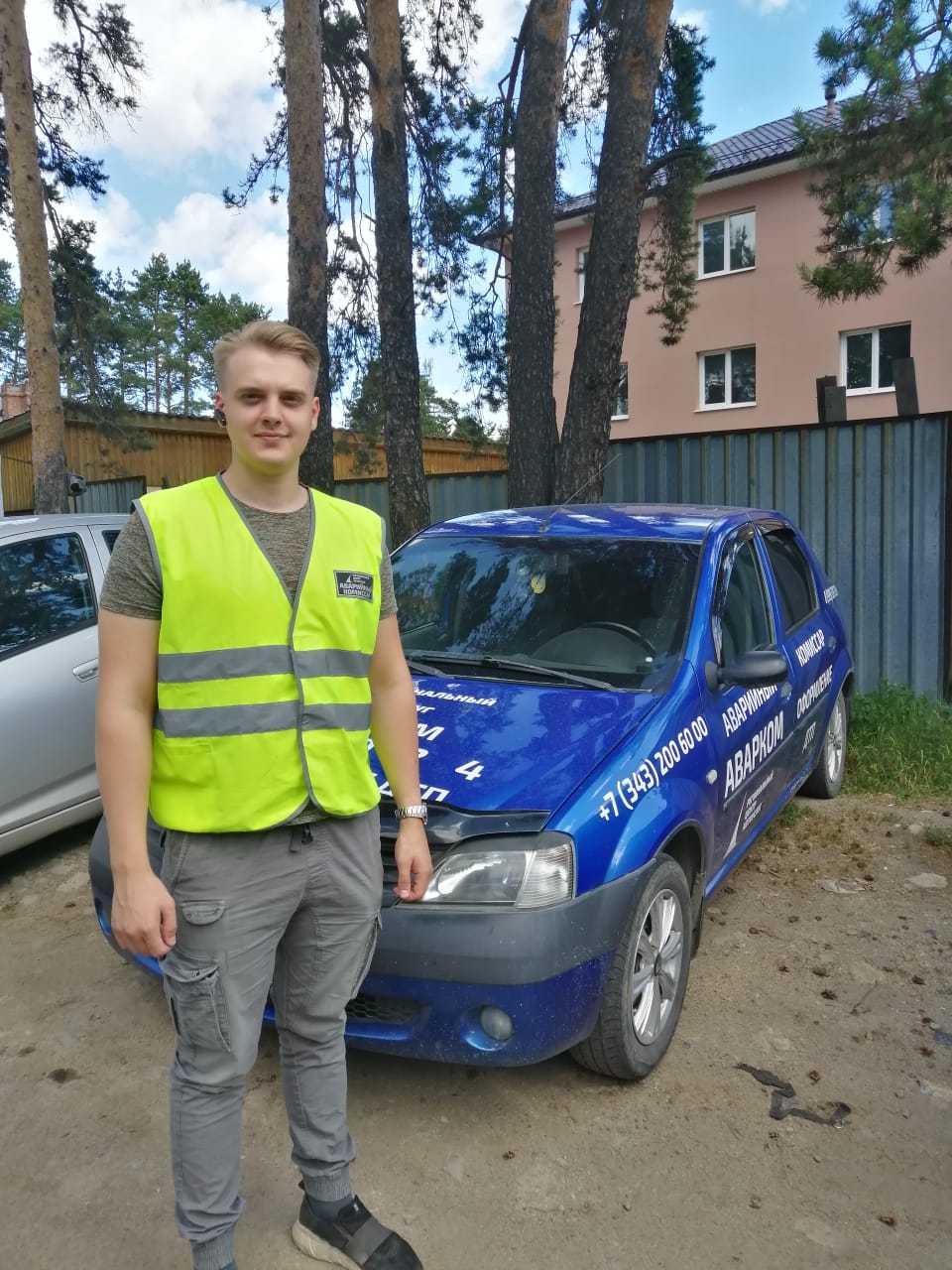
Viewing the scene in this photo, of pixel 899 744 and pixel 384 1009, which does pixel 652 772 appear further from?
pixel 899 744

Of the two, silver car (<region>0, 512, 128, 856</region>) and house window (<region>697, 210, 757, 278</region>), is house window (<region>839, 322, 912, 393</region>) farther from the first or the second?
silver car (<region>0, 512, 128, 856</region>)

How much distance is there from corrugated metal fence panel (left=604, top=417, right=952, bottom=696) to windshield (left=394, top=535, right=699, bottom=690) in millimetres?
3764

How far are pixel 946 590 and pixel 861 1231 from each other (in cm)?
533

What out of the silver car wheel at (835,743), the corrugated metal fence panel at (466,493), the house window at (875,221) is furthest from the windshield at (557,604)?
the corrugated metal fence panel at (466,493)

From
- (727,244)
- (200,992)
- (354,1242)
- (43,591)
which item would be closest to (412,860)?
(200,992)

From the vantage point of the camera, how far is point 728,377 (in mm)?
21812

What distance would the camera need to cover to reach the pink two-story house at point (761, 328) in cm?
1877

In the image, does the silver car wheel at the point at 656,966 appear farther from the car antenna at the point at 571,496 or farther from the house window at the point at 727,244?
the house window at the point at 727,244

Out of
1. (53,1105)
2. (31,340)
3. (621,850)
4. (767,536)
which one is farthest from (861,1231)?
(31,340)

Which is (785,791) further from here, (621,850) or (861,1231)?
(861,1231)

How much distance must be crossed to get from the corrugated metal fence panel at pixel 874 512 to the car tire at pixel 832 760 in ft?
5.43

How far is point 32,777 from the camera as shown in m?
4.63

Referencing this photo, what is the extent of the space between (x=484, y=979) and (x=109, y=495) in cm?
1475

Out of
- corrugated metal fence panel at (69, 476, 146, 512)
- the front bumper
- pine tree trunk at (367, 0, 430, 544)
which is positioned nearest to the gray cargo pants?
the front bumper
